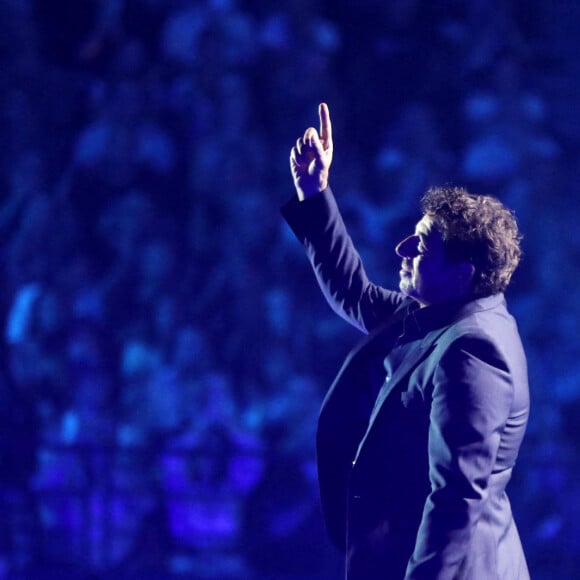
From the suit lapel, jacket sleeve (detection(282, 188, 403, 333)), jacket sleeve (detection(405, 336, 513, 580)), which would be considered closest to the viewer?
jacket sleeve (detection(405, 336, 513, 580))

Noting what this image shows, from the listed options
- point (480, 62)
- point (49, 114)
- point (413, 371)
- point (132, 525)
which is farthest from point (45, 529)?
point (480, 62)

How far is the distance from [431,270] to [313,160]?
379 millimetres

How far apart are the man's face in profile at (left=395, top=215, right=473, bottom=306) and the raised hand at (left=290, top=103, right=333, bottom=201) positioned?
0.28 meters

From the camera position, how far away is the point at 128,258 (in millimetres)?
2389

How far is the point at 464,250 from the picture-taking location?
3.54ft

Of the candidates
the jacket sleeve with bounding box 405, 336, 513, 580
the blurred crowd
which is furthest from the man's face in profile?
the blurred crowd

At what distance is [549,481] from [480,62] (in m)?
1.32

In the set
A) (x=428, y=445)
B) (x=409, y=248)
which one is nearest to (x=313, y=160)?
(x=409, y=248)

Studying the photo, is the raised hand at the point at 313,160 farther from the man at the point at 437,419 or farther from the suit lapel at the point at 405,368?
the suit lapel at the point at 405,368

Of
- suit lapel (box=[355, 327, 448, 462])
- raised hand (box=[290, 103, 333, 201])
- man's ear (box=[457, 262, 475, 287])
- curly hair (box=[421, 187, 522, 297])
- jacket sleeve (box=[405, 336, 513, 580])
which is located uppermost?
raised hand (box=[290, 103, 333, 201])

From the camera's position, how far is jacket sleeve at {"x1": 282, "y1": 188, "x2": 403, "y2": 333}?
1350mm

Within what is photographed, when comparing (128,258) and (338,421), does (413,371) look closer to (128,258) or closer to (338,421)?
(338,421)

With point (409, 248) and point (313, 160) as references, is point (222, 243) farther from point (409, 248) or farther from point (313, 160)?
point (409, 248)

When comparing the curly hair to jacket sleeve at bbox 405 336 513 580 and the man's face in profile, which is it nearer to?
the man's face in profile
